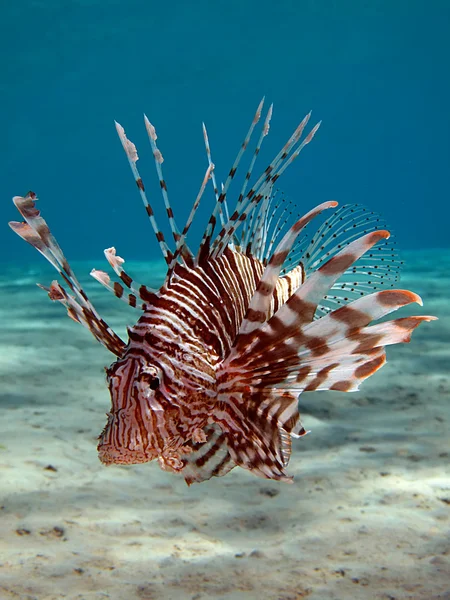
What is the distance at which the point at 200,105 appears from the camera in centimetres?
7462

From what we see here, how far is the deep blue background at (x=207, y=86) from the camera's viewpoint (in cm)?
4959

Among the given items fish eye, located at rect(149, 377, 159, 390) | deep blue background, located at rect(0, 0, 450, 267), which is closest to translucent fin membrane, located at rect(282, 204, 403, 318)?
fish eye, located at rect(149, 377, 159, 390)

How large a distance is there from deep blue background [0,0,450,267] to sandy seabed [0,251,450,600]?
27.1 metres

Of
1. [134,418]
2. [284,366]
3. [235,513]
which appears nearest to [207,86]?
[235,513]

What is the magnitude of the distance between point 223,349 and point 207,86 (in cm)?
6597

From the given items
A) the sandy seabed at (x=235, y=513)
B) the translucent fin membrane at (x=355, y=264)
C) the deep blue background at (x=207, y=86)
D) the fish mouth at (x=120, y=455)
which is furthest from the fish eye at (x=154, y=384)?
the deep blue background at (x=207, y=86)

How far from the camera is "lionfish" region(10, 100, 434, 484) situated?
4.48 ft

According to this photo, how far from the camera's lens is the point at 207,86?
6309 cm

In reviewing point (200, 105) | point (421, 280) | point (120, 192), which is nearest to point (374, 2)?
point (200, 105)

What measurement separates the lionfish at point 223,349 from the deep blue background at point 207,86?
29.5 metres

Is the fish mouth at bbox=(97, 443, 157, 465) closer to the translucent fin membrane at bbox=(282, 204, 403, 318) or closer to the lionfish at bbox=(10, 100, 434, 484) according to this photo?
the lionfish at bbox=(10, 100, 434, 484)

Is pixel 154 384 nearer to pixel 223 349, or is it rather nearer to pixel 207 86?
pixel 223 349

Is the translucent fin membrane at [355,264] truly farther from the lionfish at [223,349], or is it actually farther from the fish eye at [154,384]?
the fish eye at [154,384]

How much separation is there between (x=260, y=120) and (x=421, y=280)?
34.8 ft
